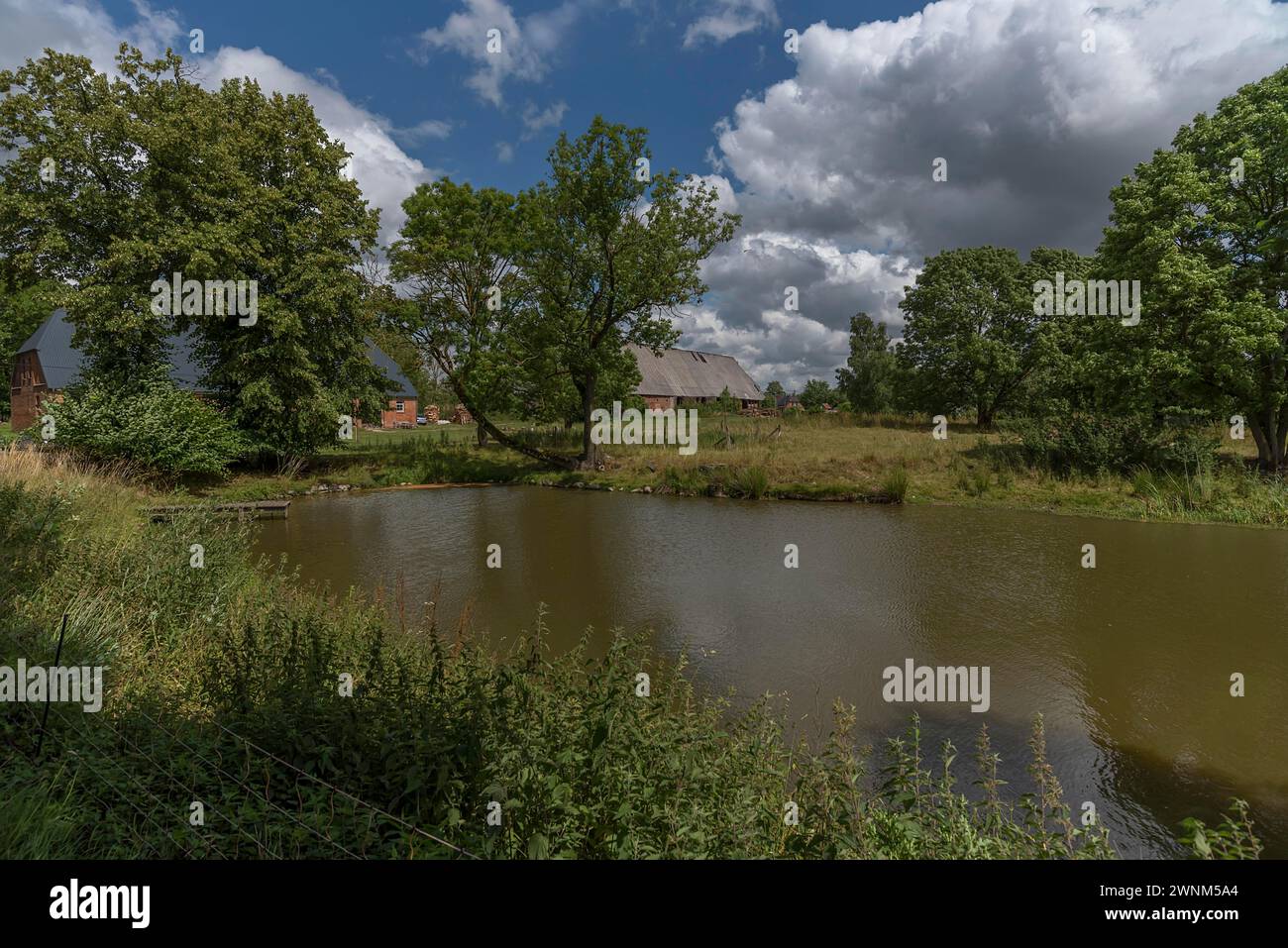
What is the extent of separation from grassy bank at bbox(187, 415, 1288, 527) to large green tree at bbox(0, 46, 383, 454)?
10.8 feet

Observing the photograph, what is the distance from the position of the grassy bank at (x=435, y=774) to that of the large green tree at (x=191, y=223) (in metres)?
18.2

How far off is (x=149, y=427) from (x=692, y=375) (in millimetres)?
44124

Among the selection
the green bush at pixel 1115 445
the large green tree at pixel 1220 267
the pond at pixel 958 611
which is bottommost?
the pond at pixel 958 611

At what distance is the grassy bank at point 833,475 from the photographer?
15.2 metres

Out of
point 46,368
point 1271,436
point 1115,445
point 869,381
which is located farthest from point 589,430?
point 46,368

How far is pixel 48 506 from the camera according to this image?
745 centimetres

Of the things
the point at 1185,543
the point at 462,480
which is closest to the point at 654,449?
the point at 462,480

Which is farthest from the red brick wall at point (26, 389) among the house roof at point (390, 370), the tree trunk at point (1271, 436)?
the tree trunk at point (1271, 436)

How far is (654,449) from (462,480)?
29.1ft

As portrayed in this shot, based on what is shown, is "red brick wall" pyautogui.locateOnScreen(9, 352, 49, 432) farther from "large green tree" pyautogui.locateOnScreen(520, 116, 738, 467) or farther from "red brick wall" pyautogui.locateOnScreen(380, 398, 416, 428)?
"large green tree" pyautogui.locateOnScreen(520, 116, 738, 467)

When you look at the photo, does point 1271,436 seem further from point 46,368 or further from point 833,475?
point 46,368

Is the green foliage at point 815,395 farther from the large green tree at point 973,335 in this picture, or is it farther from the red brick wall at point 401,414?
the red brick wall at point 401,414

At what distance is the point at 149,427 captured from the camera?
17750 mm
